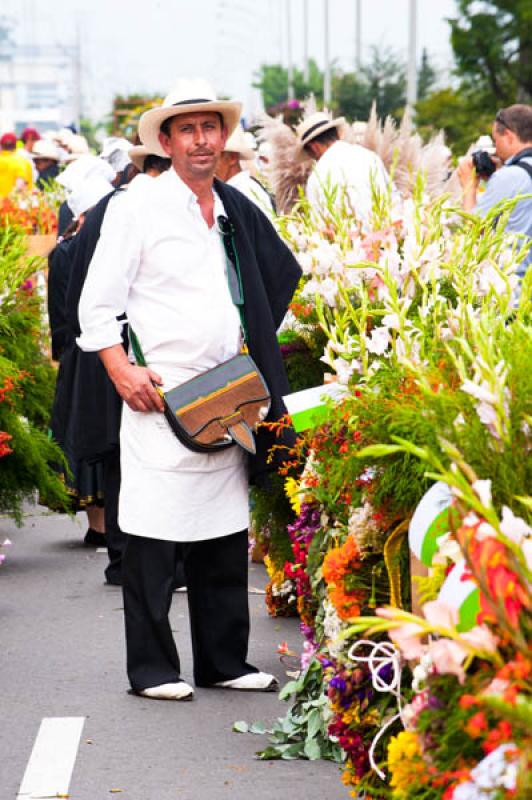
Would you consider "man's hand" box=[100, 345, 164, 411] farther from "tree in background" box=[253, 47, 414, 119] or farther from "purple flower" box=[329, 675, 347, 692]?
"tree in background" box=[253, 47, 414, 119]

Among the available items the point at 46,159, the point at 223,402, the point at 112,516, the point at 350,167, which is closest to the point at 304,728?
the point at 223,402

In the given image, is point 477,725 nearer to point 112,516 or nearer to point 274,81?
point 112,516

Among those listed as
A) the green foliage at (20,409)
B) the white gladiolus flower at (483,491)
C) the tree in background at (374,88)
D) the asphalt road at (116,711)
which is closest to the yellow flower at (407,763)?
the white gladiolus flower at (483,491)

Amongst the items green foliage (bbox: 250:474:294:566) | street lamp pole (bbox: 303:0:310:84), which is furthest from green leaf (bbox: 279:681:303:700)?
street lamp pole (bbox: 303:0:310:84)

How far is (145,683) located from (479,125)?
33.0m

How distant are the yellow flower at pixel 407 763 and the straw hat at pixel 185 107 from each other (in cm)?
322

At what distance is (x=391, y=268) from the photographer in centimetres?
529

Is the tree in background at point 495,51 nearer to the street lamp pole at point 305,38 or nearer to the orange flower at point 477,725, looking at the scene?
the orange flower at point 477,725

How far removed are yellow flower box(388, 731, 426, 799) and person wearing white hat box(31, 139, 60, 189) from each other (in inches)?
728

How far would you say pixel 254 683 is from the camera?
5820 millimetres

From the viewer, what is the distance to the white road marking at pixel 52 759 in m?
4.70

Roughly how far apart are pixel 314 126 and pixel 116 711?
571cm

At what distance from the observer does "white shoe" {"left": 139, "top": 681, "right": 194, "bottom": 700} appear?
5680 mm

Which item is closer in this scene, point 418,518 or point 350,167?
point 418,518
